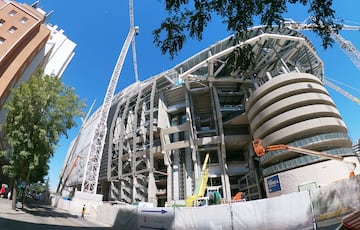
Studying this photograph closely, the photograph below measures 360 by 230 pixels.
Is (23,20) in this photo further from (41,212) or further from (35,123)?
(41,212)

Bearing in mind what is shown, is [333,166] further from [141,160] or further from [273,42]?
[141,160]

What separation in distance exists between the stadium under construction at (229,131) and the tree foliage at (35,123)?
2038 cm

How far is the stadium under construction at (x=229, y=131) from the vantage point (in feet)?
114

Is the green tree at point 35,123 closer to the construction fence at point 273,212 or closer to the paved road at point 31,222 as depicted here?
the paved road at point 31,222

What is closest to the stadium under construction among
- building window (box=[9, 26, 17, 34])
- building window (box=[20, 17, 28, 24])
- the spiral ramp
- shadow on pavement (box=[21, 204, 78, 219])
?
the spiral ramp

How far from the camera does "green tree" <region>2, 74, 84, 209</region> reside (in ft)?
62.5

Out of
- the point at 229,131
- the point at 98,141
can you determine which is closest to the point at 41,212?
the point at 229,131

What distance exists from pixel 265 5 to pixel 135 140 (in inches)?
2007

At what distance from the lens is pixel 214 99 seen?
50.3 m

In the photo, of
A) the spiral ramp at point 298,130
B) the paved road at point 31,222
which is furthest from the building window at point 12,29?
the spiral ramp at point 298,130

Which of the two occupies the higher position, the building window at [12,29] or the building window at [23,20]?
the building window at [23,20]

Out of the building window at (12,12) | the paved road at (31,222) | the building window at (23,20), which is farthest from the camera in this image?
the building window at (23,20)

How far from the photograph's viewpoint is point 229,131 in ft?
166

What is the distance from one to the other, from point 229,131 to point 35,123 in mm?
38422
